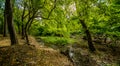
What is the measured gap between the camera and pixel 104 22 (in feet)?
74.7

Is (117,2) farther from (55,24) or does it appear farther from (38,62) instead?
(38,62)

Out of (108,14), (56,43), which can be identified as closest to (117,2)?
(108,14)

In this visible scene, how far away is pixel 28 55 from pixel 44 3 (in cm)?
765

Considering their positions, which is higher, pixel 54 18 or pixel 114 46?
pixel 54 18

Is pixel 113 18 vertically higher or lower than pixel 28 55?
higher

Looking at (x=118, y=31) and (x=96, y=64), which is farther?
(x=118, y=31)

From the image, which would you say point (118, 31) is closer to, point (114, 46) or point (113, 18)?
point (113, 18)

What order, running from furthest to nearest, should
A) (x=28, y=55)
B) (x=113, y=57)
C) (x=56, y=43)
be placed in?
(x=56, y=43), (x=113, y=57), (x=28, y=55)

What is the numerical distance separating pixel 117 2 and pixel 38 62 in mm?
12912

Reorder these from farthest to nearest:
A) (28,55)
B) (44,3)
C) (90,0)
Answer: (44,3), (90,0), (28,55)

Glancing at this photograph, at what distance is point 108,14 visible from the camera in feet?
70.6

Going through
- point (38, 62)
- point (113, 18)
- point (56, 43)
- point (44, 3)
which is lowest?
point (56, 43)

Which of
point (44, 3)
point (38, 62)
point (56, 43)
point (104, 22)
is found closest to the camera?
point (38, 62)

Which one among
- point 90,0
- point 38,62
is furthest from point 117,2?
point 38,62
